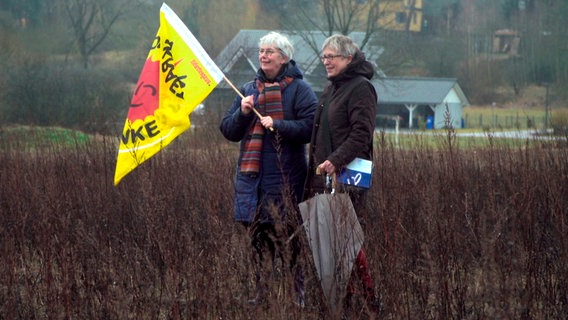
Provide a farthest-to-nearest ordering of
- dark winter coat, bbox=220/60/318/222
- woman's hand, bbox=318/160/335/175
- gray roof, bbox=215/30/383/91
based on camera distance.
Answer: gray roof, bbox=215/30/383/91 → dark winter coat, bbox=220/60/318/222 → woman's hand, bbox=318/160/335/175

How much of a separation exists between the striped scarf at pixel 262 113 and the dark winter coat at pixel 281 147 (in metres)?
0.03

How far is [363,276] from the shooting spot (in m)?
4.44

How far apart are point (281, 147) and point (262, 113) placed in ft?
0.67

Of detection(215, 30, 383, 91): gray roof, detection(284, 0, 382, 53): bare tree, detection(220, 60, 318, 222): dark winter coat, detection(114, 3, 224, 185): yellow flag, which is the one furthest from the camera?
detection(284, 0, 382, 53): bare tree

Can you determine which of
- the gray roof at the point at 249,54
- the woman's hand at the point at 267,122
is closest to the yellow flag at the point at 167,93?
the woman's hand at the point at 267,122

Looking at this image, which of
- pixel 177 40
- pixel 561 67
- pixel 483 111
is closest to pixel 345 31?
pixel 561 67

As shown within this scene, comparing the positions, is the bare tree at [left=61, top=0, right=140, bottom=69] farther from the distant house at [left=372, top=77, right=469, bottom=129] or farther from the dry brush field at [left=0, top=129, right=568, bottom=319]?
the dry brush field at [left=0, top=129, right=568, bottom=319]

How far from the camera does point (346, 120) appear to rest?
4.73 m

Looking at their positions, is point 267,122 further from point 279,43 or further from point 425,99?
point 425,99

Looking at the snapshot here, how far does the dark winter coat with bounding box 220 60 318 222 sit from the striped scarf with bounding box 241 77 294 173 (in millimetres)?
34

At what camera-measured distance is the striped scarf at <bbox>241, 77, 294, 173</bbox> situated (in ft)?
16.5

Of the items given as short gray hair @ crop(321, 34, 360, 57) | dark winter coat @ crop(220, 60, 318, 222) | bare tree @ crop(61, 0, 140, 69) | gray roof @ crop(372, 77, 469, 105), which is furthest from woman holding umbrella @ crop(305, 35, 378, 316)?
gray roof @ crop(372, 77, 469, 105)

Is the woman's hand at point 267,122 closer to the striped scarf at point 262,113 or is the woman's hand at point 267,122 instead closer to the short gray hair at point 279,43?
the striped scarf at point 262,113

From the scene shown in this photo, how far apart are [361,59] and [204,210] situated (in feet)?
8.63
